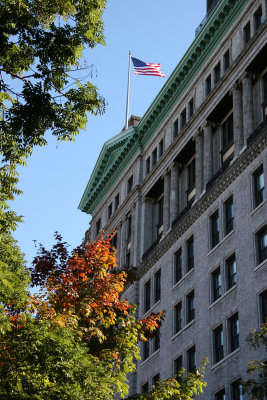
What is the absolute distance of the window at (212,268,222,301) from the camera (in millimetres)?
45800

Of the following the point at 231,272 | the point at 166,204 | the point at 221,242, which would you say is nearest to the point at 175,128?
the point at 166,204

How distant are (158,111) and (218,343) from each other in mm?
24793

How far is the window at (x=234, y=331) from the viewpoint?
1652 inches

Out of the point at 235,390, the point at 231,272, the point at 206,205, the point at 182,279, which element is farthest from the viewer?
the point at 182,279

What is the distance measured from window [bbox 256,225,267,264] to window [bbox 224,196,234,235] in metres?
3.76

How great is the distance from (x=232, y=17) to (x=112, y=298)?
103ft

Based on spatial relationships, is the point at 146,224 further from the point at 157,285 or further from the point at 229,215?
the point at 229,215

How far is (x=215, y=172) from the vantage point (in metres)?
52.7

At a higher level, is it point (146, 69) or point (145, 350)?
point (146, 69)

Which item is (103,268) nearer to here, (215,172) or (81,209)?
(215,172)

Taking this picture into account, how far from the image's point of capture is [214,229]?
4903cm

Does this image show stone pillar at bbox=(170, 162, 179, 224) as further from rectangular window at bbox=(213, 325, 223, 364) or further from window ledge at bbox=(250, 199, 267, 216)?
rectangular window at bbox=(213, 325, 223, 364)

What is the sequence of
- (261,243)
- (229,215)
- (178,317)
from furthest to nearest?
1. (178,317)
2. (229,215)
3. (261,243)

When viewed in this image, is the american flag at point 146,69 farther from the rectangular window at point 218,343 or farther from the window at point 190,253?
the rectangular window at point 218,343
